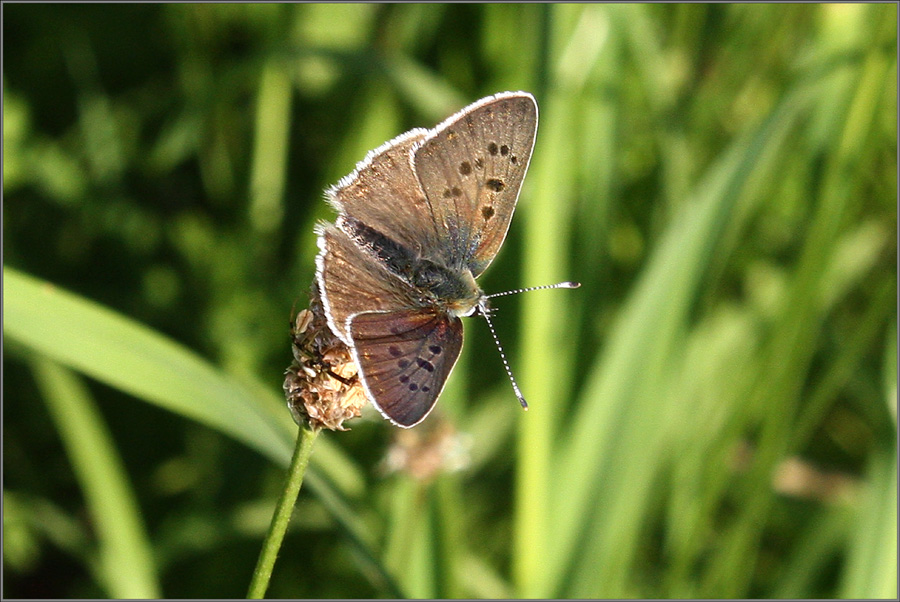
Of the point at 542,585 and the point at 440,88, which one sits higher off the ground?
the point at 440,88

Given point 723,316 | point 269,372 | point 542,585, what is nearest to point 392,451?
point 542,585

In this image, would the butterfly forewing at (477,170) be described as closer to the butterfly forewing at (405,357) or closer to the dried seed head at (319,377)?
the butterfly forewing at (405,357)

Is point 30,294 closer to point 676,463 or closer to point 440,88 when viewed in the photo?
point 440,88

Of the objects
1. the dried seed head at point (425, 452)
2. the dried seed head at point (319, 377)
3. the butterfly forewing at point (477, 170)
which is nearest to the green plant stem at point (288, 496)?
the dried seed head at point (319, 377)

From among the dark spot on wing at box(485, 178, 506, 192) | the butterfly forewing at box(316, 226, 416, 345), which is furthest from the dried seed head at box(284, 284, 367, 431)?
the dark spot on wing at box(485, 178, 506, 192)

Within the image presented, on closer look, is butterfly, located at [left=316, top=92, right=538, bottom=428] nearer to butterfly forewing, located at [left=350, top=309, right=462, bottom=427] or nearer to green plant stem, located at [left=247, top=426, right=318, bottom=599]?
butterfly forewing, located at [left=350, top=309, right=462, bottom=427]
